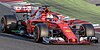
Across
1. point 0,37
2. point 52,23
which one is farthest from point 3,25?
point 52,23

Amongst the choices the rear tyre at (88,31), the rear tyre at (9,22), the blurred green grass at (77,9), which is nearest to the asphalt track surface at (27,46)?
the rear tyre at (88,31)

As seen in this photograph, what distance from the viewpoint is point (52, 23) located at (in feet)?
48.9

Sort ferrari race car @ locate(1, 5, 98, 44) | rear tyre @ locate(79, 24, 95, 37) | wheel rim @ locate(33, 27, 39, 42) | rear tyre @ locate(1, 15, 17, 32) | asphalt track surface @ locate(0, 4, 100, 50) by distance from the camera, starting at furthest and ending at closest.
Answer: rear tyre @ locate(1, 15, 17, 32), rear tyre @ locate(79, 24, 95, 37), wheel rim @ locate(33, 27, 39, 42), ferrari race car @ locate(1, 5, 98, 44), asphalt track surface @ locate(0, 4, 100, 50)

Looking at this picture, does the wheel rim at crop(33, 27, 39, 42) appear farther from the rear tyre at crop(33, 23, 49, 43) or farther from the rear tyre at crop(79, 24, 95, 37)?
the rear tyre at crop(79, 24, 95, 37)

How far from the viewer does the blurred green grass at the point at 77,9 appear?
24778mm

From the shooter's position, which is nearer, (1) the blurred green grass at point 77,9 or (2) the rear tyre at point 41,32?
(2) the rear tyre at point 41,32

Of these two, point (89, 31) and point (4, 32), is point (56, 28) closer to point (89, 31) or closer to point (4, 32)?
point (89, 31)

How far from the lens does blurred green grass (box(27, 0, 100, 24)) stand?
2478 centimetres

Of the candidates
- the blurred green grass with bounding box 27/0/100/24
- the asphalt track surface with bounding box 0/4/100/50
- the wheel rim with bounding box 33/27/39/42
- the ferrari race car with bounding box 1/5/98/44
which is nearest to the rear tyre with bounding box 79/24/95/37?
the ferrari race car with bounding box 1/5/98/44

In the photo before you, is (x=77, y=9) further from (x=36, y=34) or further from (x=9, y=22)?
(x=36, y=34)

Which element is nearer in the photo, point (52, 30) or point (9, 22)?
point (52, 30)

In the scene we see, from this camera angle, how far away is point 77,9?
91.7 feet

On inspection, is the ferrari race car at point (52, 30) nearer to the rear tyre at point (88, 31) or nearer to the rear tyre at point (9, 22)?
the rear tyre at point (88, 31)

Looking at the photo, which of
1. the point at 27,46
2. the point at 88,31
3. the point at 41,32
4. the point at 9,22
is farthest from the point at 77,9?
the point at 27,46
